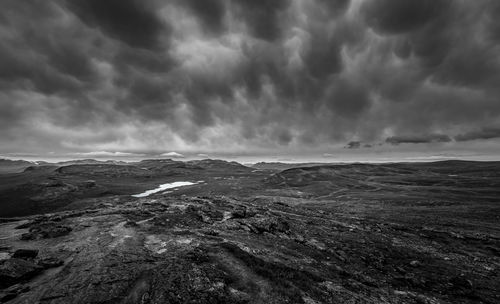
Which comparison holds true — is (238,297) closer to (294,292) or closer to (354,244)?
(294,292)

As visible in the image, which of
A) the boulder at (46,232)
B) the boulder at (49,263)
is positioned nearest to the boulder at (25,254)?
the boulder at (49,263)

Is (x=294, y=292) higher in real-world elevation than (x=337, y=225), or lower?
higher

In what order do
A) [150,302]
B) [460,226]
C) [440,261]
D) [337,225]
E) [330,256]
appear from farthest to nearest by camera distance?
1. [460,226]
2. [337,225]
3. [440,261]
4. [330,256]
5. [150,302]

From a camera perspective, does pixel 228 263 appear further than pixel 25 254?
Yes

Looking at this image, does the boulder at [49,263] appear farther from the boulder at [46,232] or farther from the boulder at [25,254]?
the boulder at [46,232]

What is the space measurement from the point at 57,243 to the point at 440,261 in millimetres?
56199

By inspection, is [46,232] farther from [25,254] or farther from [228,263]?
[228,263]

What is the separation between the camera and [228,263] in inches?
986

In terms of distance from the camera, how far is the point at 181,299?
18250 mm

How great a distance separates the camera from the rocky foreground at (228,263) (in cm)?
1959

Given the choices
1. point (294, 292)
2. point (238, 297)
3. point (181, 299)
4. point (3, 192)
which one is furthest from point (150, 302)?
point (3, 192)

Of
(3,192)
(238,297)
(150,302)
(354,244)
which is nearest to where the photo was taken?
(150,302)

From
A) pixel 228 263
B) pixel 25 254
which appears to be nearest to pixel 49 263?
pixel 25 254

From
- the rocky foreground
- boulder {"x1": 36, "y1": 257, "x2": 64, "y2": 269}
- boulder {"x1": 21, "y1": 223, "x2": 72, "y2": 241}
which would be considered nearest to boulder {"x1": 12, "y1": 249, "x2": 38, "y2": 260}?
the rocky foreground
